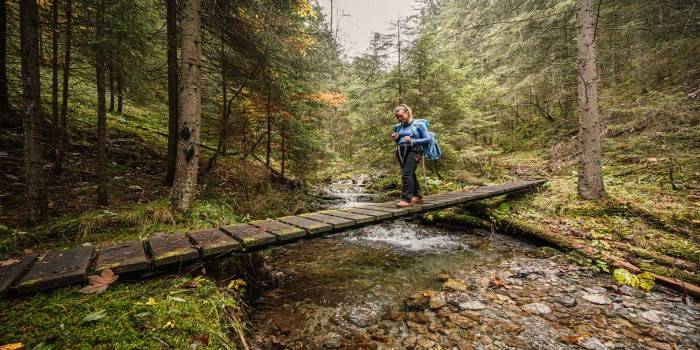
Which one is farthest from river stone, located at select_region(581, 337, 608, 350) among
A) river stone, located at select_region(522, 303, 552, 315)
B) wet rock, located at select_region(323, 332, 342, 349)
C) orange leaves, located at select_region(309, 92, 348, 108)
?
orange leaves, located at select_region(309, 92, 348, 108)

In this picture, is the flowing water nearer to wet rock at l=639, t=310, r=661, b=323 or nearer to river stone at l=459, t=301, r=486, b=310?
river stone at l=459, t=301, r=486, b=310

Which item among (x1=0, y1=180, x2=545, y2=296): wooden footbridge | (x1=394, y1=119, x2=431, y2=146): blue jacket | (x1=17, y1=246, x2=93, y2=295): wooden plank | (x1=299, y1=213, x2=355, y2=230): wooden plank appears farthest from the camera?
(x1=394, y1=119, x2=431, y2=146): blue jacket

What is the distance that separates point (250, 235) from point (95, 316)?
1548 mm

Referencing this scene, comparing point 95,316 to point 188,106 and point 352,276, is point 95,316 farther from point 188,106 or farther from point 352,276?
point 188,106

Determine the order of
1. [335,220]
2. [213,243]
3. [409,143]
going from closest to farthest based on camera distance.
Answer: [213,243] → [335,220] → [409,143]

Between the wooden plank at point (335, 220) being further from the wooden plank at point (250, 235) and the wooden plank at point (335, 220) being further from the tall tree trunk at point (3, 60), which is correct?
the tall tree trunk at point (3, 60)

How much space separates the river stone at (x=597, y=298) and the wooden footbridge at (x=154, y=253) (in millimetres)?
3117

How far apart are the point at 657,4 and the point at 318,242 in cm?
1346

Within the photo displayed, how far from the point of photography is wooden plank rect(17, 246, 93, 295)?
1.99 metres

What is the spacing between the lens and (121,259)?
247 centimetres

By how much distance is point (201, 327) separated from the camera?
2.04 meters

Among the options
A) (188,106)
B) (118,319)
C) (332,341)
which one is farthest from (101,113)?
(332,341)

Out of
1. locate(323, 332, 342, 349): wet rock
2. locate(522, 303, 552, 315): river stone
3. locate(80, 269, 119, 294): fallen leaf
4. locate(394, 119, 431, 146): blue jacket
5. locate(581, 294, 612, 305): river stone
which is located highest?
locate(394, 119, 431, 146): blue jacket

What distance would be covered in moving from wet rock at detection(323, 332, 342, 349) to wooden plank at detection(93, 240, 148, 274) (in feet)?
6.41
